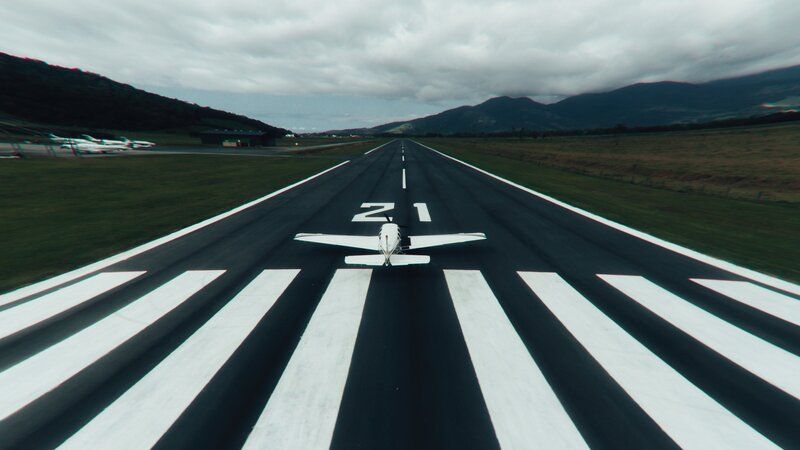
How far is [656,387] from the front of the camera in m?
4.25

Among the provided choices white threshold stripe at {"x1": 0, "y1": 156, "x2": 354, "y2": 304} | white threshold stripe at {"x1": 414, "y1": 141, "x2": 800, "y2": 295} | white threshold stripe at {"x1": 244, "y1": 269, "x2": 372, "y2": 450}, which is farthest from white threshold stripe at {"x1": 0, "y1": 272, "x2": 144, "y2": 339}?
white threshold stripe at {"x1": 414, "y1": 141, "x2": 800, "y2": 295}

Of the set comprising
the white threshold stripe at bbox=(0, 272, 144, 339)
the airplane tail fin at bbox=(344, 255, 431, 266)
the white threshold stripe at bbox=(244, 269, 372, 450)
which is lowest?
the white threshold stripe at bbox=(244, 269, 372, 450)

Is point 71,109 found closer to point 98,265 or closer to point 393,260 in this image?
point 98,265

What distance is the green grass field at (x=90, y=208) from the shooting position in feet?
27.7

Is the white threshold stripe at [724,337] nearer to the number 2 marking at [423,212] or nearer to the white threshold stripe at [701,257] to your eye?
the white threshold stripe at [701,257]

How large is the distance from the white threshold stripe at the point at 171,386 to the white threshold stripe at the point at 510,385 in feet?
12.4

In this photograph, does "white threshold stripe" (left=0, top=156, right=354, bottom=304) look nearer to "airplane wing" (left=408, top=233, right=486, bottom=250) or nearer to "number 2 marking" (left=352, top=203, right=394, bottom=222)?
"number 2 marking" (left=352, top=203, right=394, bottom=222)

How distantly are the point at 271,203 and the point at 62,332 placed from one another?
1024 cm

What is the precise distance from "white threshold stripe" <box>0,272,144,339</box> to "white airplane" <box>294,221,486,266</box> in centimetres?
425

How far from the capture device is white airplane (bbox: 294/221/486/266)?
696 centimetres

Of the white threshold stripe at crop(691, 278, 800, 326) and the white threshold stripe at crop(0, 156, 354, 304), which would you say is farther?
the white threshold stripe at crop(0, 156, 354, 304)

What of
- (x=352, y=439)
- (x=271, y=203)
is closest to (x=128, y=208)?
(x=271, y=203)

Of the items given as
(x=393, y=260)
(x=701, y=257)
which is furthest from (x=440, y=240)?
(x=701, y=257)

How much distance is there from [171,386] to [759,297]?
36.5ft
